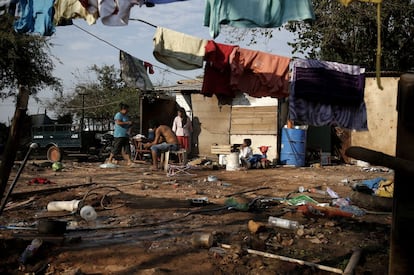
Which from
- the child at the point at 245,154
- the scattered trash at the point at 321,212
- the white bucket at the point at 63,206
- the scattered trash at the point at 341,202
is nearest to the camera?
the scattered trash at the point at 321,212

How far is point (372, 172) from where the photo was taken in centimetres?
1216

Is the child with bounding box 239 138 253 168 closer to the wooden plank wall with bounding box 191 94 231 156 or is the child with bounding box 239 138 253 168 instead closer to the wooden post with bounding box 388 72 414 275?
the wooden plank wall with bounding box 191 94 231 156

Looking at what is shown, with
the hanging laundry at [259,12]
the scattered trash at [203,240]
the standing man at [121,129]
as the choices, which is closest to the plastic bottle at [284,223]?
the scattered trash at [203,240]

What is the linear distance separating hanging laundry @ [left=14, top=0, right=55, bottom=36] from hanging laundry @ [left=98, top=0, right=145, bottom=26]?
1626 mm

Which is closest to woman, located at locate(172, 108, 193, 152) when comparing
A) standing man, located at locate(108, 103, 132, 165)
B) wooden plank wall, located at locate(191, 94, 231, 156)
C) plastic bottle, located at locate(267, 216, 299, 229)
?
wooden plank wall, located at locate(191, 94, 231, 156)

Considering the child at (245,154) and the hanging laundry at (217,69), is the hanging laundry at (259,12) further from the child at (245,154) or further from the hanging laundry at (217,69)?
the child at (245,154)

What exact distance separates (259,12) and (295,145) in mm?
9131

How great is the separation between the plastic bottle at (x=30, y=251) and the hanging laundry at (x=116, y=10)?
351 cm

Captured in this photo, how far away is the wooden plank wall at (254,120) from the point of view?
14.5m

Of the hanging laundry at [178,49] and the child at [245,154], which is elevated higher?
the hanging laundry at [178,49]

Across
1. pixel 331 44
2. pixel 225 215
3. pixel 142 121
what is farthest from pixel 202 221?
pixel 331 44

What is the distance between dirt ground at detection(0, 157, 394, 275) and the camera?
150 inches

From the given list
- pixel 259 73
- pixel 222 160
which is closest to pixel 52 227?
pixel 259 73

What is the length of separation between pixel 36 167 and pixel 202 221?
831cm
